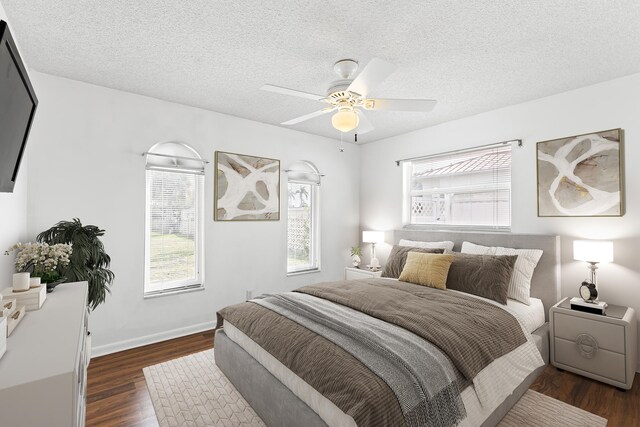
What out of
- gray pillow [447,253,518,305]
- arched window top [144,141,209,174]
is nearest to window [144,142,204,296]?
arched window top [144,141,209,174]

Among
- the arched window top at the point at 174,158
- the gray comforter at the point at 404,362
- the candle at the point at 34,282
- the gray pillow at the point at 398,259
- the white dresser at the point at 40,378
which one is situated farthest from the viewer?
the gray pillow at the point at 398,259

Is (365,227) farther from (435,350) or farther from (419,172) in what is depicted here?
(435,350)

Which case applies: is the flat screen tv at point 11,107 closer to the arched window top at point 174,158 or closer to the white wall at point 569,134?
the arched window top at point 174,158

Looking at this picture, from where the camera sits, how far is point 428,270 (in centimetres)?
325

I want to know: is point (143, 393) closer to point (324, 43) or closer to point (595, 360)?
point (324, 43)

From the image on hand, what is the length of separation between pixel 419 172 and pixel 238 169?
2571mm

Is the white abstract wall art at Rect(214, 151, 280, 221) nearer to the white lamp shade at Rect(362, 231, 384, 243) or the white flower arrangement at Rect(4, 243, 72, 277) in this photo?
the white lamp shade at Rect(362, 231, 384, 243)

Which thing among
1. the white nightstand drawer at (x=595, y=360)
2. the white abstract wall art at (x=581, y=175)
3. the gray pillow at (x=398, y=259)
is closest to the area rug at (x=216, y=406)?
the white nightstand drawer at (x=595, y=360)

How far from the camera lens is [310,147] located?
4.83m

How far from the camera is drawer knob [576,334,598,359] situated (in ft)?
8.72

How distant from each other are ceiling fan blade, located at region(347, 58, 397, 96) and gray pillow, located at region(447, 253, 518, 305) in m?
2.01

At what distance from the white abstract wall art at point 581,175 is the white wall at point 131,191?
10.3ft

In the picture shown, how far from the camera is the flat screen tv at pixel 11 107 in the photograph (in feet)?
4.19

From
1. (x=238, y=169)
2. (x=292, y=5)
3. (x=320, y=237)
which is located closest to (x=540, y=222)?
(x=320, y=237)
